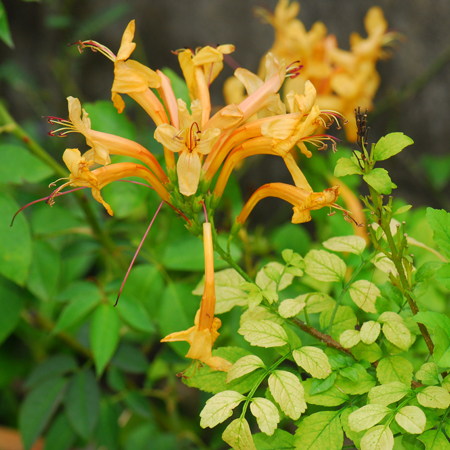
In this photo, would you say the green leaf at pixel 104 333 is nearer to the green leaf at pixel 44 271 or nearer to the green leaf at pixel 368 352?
the green leaf at pixel 44 271

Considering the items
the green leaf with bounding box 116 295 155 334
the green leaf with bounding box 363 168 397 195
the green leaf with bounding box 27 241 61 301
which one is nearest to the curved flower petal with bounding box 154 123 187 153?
the green leaf with bounding box 363 168 397 195

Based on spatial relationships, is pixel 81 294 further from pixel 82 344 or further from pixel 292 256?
pixel 292 256

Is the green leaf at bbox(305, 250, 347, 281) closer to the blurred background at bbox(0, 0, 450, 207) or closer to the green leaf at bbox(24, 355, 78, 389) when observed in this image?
the green leaf at bbox(24, 355, 78, 389)

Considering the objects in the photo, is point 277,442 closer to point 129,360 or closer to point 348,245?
point 348,245

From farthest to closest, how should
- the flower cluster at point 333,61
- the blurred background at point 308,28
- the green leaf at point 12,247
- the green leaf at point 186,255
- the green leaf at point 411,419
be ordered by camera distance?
the blurred background at point 308,28, the flower cluster at point 333,61, the green leaf at point 186,255, the green leaf at point 12,247, the green leaf at point 411,419

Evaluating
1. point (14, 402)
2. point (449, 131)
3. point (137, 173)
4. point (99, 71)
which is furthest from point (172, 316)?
point (99, 71)

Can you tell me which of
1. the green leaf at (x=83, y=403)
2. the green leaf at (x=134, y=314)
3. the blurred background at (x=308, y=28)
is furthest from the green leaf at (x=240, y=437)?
the blurred background at (x=308, y=28)
